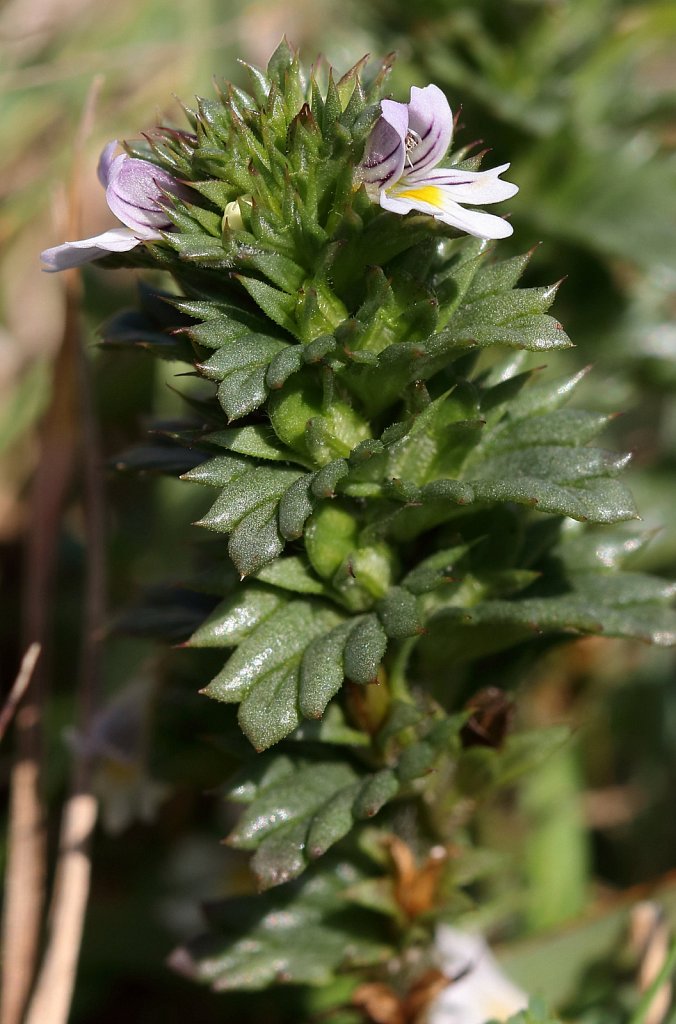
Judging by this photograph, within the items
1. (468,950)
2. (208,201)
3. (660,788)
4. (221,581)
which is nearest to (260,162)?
(208,201)

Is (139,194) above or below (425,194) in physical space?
above

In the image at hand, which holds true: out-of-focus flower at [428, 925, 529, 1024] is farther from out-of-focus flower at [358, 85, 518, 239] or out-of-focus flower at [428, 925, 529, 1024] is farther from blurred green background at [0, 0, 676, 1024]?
out-of-focus flower at [358, 85, 518, 239]

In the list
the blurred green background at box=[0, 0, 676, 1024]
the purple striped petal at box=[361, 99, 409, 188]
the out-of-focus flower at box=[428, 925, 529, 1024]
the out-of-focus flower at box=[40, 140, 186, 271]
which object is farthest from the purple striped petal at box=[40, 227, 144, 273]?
the out-of-focus flower at box=[428, 925, 529, 1024]

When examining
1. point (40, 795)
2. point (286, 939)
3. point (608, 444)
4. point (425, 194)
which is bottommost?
Result: point (608, 444)

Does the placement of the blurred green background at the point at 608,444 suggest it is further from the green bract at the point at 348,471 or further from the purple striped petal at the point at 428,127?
the purple striped petal at the point at 428,127

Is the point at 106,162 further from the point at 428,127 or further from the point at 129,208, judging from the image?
the point at 428,127

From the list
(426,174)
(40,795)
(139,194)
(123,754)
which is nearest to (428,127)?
(426,174)

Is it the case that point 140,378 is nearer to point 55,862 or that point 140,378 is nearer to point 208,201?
point 55,862
